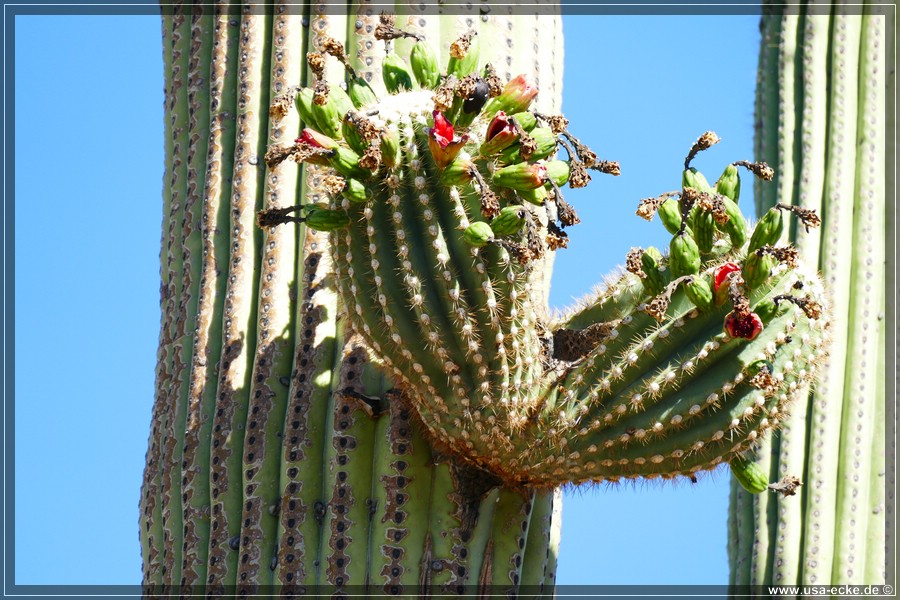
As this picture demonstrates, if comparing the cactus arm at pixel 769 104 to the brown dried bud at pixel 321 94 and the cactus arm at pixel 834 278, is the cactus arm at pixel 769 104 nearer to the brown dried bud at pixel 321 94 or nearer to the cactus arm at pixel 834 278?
the cactus arm at pixel 834 278

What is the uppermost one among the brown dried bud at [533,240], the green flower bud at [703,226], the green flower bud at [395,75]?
the green flower bud at [395,75]

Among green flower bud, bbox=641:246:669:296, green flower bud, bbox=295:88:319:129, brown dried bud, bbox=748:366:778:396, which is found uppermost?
green flower bud, bbox=295:88:319:129

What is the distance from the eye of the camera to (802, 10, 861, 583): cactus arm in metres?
5.82

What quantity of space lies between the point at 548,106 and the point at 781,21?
2.81m

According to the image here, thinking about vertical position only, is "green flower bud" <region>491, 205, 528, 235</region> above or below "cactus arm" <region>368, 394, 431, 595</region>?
above

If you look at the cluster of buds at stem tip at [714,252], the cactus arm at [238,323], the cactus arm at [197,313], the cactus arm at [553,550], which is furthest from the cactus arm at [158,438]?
the cluster of buds at stem tip at [714,252]

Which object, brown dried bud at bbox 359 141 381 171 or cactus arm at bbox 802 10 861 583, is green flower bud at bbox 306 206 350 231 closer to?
brown dried bud at bbox 359 141 381 171

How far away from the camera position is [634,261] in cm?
364

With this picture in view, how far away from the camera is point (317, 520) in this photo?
400 cm

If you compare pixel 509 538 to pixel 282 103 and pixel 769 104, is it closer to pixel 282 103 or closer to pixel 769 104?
pixel 282 103

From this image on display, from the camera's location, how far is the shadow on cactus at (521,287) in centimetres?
349

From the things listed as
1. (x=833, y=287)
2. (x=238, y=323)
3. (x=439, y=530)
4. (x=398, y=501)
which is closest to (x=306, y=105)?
(x=238, y=323)

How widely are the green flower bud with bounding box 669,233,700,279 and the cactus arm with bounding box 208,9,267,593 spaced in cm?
150

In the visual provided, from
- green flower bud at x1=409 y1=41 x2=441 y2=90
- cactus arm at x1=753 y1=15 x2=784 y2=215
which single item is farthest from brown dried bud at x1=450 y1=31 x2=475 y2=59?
cactus arm at x1=753 y1=15 x2=784 y2=215
